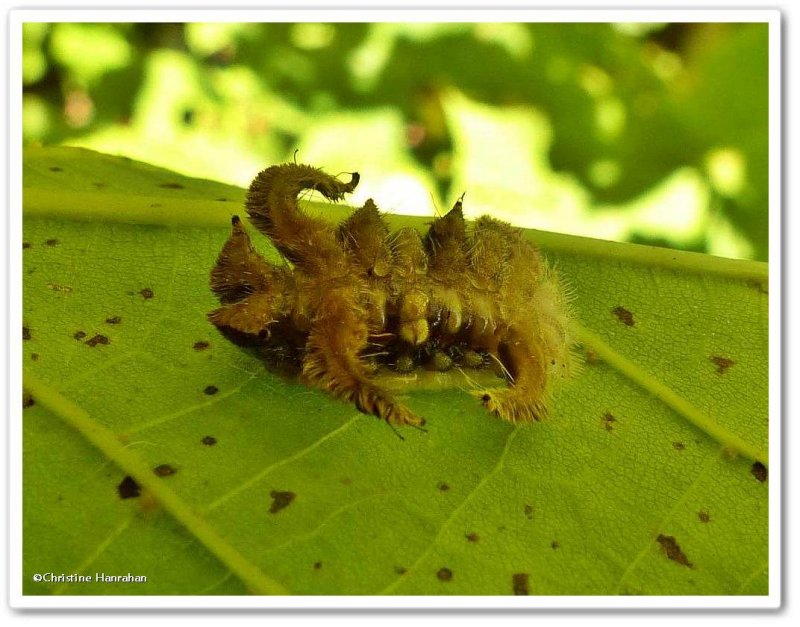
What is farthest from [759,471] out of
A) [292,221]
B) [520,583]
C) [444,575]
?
[292,221]

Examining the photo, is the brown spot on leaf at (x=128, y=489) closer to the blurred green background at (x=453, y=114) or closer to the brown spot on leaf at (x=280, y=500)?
the brown spot on leaf at (x=280, y=500)

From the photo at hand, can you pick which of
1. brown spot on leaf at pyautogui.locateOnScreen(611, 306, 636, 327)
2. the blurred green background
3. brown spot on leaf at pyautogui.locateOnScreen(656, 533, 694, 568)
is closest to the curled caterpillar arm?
brown spot on leaf at pyautogui.locateOnScreen(611, 306, 636, 327)

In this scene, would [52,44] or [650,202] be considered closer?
[52,44]

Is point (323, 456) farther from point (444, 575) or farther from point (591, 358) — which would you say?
point (591, 358)
